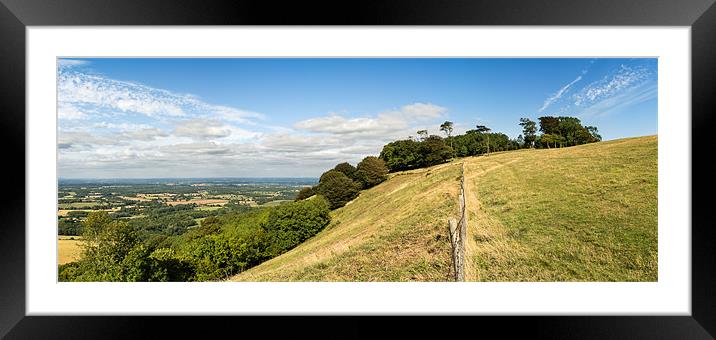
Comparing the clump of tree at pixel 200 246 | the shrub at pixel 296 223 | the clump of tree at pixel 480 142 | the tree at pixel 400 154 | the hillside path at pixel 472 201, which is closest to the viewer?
the hillside path at pixel 472 201

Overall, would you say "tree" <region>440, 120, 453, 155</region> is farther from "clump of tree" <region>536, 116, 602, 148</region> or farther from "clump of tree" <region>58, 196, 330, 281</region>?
"clump of tree" <region>58, 196, 330, 281</region>

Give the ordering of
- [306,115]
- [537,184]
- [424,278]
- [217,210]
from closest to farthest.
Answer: [424,278]
[306,115]
[217,210]
[537,184]

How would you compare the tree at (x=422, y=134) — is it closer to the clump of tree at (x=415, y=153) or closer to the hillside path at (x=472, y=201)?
the clump of tree at (x=415, y=153)

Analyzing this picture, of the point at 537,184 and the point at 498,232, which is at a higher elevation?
the point at 537,184

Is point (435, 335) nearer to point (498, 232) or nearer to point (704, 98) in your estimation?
point (704, 98)
